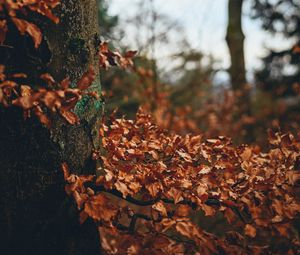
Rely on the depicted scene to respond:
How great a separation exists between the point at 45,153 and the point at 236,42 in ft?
24.2

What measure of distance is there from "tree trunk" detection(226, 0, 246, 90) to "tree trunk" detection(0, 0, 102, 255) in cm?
688

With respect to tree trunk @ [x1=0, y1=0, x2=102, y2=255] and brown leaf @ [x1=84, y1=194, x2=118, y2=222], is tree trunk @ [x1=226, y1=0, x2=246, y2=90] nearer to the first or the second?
tree trunk @ [x1=0, y1=0, x2=102, y2=255]

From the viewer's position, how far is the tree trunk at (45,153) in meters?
1.99

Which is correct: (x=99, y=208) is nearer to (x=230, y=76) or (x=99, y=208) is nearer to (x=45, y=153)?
(x=45, y=153)

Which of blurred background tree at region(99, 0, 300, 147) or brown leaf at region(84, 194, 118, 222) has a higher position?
blurred background tree at region(99, 0, 300, 147)

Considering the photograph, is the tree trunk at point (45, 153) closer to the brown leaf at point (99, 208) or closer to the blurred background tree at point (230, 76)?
the brown leaf at point (99, 208)

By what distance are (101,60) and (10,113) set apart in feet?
2.58

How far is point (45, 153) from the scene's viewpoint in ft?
6.78

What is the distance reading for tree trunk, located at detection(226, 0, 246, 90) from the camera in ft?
27.9

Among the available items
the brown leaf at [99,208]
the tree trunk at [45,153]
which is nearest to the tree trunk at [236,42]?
the tree trunk at [45,153]

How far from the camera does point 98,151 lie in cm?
227

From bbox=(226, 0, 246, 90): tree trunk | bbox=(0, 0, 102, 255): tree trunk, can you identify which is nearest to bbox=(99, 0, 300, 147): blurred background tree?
bbox=(226, 0, 246, 90): tree trunk

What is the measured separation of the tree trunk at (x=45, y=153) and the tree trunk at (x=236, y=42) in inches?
271

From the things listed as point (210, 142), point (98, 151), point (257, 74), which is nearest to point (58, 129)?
point (98, 151)
